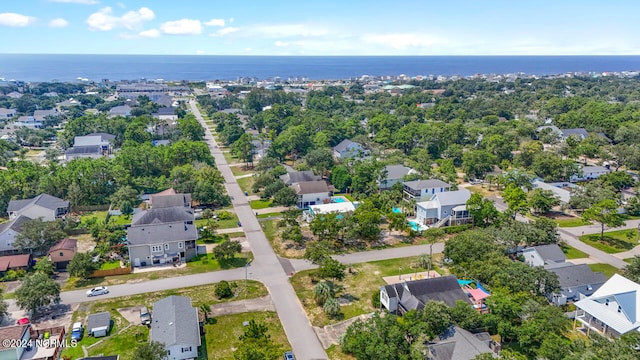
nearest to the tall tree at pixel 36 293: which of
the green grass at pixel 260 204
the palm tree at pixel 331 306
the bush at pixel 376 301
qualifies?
the palm tree at pixel 331 306

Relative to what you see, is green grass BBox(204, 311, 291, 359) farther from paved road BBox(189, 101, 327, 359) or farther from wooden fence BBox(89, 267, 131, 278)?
wooden fence BBox(89, 267, 131, 278)

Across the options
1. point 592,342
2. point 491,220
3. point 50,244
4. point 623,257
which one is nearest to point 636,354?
point 592,342

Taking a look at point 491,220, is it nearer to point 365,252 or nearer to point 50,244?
point 365,252

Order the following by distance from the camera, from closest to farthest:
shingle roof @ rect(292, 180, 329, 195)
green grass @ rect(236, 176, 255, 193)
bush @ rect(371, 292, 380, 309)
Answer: bush @ rect(371, 292, 380, 309)
shingle roof @ rect(292, 180, 329, 195)
green grass @ rect(236, 176, 255, 193)

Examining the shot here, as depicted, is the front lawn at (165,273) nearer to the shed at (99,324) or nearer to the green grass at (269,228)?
the green grass at (269,228)

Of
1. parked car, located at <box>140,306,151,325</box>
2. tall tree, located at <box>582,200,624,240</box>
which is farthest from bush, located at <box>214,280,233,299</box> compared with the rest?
tall tree, located at <box>582,200,624,240</box>

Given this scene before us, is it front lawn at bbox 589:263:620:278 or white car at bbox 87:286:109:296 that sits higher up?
white car at bbox 87:286:109:296
